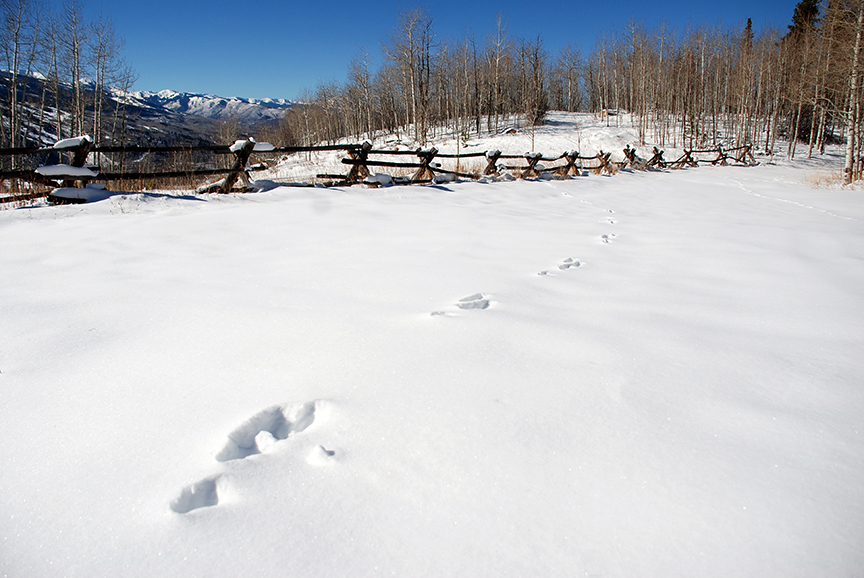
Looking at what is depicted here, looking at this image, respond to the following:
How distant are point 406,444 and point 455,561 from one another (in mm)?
404

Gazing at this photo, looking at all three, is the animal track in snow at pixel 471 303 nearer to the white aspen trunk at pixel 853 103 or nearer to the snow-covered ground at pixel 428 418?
the snow-covered ground at pixel 428 418

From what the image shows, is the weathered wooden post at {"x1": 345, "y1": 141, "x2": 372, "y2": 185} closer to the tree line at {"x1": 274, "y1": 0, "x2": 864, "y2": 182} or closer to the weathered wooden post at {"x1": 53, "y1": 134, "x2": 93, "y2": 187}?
the weathered wooden post at {"x1": 53, "y1": 134, "x2": 93, "y2": 187}

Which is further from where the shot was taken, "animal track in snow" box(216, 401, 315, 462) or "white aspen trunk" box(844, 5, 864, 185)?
"white aspen trunk" box(844, 5, 864, 185)

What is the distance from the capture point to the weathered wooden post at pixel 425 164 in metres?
8.55

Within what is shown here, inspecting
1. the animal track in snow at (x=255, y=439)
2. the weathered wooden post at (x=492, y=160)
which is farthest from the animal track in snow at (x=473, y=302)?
the weathered wooden post at (x=492, y=160)

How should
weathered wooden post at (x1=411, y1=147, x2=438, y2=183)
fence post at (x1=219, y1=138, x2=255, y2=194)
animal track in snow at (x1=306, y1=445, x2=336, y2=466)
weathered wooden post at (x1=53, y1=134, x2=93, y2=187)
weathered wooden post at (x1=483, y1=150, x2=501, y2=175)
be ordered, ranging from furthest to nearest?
weathered wooden post at (x1=483, y1=150, x2=501, y2=175)
weathered wooden post at (x1=411, y1=147, x2=438, y2=183)
fence post at (x1=219, y1=138, x2=255, y2=194)
weathered wooden post at (x1=53, y1=134, x2=93, y2=187)
animal track in snow at (x1=306, y1=445, x2=336, y2=466)

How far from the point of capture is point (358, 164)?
7.86 meters

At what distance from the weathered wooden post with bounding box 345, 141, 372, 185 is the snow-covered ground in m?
4.99

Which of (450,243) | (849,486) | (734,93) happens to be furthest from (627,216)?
(734,93)

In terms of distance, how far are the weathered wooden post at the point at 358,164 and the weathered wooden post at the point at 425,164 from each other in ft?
3.59

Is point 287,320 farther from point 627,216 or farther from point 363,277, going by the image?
point 627,216

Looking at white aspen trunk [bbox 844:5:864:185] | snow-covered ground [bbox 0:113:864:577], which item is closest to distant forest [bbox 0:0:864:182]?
white aspen trunk [bbox 844:5:864:185]

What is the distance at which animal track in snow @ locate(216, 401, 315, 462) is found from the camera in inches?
49.3

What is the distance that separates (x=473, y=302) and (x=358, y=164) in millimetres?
6210
